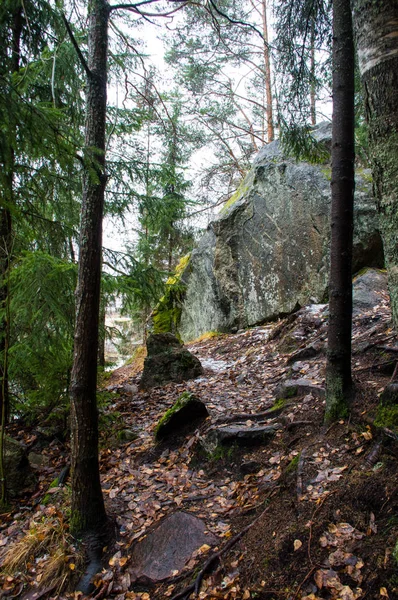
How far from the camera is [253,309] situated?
10.1m

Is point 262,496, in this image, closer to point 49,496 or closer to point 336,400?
point 336,400

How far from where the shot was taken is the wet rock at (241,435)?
411cm

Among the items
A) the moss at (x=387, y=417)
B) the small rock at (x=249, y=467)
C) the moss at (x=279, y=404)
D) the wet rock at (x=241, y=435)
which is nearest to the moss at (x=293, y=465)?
the small rock at (x=249, y=467)

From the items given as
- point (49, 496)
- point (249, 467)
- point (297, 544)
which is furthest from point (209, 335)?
point (297, 544)

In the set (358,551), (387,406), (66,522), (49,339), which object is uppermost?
(49,339)

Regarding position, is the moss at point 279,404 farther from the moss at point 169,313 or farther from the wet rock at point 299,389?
the moss at point 169,313

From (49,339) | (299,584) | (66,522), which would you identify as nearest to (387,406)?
(299,584)

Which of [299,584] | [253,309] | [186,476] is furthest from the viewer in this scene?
[253,309]

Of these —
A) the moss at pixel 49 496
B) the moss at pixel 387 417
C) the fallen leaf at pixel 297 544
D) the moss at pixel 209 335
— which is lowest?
→ the moss at pixel 49 496

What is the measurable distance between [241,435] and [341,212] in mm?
2658

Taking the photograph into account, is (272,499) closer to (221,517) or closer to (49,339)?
(221,517)

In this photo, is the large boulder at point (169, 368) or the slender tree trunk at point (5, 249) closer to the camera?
the slender tree trunk at point (5, 249)

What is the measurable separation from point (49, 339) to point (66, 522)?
2384 mm

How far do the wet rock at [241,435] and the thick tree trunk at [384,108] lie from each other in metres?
2.45
